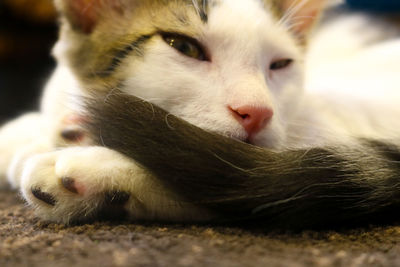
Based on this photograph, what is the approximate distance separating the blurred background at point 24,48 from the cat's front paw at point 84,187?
5.11 ft

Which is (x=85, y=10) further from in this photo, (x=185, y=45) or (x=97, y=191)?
(x=97, y=191)

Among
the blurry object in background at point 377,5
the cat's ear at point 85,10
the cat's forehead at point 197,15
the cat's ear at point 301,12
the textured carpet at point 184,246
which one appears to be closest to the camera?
the textured carpet at point 184,246

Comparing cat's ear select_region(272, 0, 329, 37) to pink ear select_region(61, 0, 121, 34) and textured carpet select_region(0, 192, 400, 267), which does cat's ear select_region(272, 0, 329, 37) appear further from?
textured carpet select_region(0, 192, 400, 267)

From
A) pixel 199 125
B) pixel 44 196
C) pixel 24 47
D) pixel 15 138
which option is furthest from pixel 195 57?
pixel 24 47

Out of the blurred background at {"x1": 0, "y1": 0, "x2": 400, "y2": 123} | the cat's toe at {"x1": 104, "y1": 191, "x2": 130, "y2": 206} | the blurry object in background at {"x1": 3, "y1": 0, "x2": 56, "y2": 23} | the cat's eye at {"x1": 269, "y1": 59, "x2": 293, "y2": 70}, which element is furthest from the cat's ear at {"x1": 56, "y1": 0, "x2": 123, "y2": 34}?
the blurry object in background at {"x1": 3, "y1": 0, "x2": 56, "y2": 23}

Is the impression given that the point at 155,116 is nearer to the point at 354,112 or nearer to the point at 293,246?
the point at 293,246

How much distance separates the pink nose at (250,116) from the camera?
2.68ft

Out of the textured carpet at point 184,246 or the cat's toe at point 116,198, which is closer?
the textured carpet at point 184,246

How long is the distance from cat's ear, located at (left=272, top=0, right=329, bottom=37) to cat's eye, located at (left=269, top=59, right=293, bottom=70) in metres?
0.10

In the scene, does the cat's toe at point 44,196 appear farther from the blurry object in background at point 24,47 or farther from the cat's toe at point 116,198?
the blurry object in background at point 24,47

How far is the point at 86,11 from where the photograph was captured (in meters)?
1.04

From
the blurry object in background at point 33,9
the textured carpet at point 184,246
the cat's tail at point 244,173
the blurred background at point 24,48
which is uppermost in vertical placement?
the blurry object in background at point 33,9

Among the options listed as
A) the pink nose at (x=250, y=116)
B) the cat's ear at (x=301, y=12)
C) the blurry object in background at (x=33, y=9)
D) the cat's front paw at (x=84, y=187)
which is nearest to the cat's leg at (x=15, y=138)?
the cat's front paw at (x=84, y=187)

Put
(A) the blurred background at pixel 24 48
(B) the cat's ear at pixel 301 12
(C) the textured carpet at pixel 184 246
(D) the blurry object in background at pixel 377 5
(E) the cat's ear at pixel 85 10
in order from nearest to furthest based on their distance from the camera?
1. (C) the textured carpet at pixel 184 246
2. (E) the cat's ear at pixel 85 10
3. (B) the cat's ear at pixel 301 12
4. (D) the blurry object in background at pixel 377 5
5. (A) the blurred background at pixel 24 48
